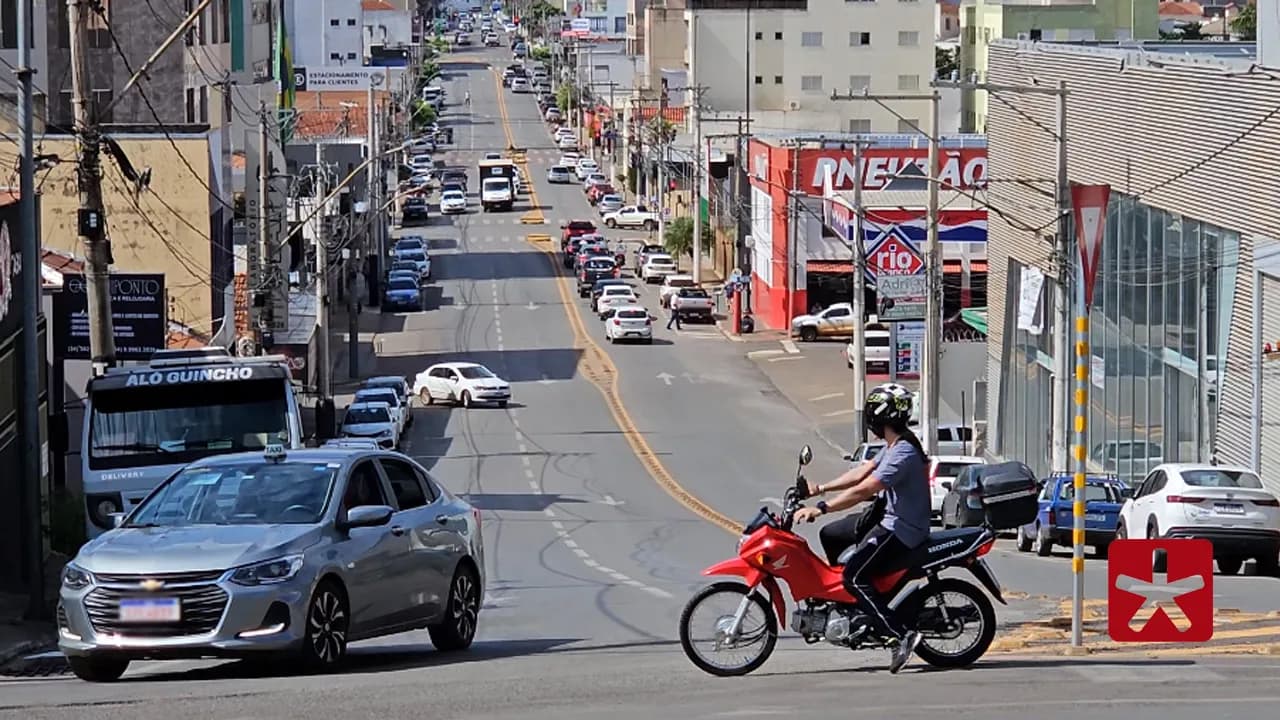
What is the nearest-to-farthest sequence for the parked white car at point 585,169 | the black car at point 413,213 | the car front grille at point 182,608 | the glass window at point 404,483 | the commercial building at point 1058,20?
1. the car front grille at point 182,608
2. the glass window at point 404,483
3. the commercial building at point 1058,20
4. the black car at point 413,213
5. the parked white car at point 585,169

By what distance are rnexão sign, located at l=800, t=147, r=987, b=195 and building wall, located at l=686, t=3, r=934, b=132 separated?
1627 inches

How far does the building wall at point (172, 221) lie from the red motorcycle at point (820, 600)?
45.7 metres

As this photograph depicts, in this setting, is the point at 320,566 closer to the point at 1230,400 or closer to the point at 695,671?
the point at 695,671

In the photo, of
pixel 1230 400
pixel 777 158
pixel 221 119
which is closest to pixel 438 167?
pixel 777 158

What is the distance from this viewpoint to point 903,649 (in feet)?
42.6

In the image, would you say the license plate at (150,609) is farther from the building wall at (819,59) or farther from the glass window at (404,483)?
the building wall at (819,59)

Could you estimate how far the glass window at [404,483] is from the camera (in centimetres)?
1552

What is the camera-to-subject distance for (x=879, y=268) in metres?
53.8

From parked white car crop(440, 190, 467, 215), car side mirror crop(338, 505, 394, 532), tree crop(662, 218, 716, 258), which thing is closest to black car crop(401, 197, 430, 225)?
parked white car crop(440, 190, 467, 215)

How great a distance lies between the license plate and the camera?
1345 centimetres

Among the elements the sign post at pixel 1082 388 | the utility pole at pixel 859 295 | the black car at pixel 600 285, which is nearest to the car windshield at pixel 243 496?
the sign post at pixel 1082 388

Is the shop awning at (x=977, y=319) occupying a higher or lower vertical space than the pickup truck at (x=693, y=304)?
higher

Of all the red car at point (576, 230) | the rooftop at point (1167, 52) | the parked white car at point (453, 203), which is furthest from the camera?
the parked white car at point (453, 203)

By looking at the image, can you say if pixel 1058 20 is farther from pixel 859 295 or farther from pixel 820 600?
pixel 820 600
